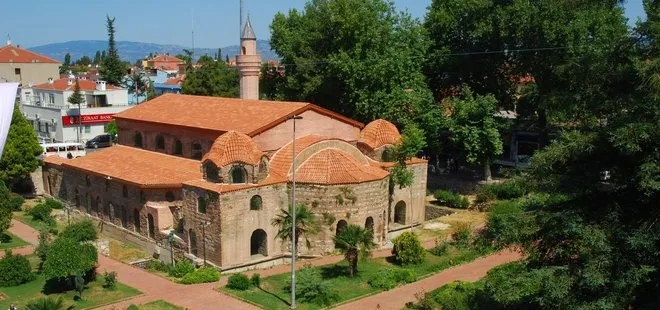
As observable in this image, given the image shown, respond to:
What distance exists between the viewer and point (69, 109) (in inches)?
2373

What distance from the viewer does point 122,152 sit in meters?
41.1

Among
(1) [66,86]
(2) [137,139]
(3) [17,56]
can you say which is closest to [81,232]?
(2) [137,139]

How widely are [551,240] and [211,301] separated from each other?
45.0 ft

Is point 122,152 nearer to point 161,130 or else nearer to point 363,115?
point 161,130

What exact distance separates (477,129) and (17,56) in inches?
2275

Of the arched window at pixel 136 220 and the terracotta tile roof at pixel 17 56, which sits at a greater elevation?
the terracotta tile roof at pixel 17 56

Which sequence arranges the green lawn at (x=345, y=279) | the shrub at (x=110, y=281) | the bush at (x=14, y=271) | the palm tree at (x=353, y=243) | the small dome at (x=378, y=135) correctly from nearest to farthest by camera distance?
the green lawn at (x=345, y=279) < the shrub at (x=110, y=281) < the palm tree at (x=353, y=243) < the bush at (x=14, y=271) < the small dome at (x=378, y=135)

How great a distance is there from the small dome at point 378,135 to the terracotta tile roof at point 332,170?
3846 millimetres

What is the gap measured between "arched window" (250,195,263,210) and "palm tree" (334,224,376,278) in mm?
4195

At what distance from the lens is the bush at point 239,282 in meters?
26.9

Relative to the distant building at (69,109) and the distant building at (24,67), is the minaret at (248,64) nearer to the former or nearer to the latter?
the distant building at (69,109)

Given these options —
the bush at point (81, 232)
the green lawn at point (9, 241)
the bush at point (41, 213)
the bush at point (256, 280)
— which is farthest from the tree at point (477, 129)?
the green lawn at point (9, 241)

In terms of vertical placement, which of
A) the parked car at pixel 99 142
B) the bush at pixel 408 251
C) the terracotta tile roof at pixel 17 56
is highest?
the terracotta tile roof at pixel 17 56

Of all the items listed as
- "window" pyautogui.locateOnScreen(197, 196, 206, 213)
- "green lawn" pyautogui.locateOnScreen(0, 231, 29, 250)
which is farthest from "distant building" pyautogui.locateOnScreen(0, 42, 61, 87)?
"window" pyautogui.locateOnScreen(197, 196, 206, 213)
